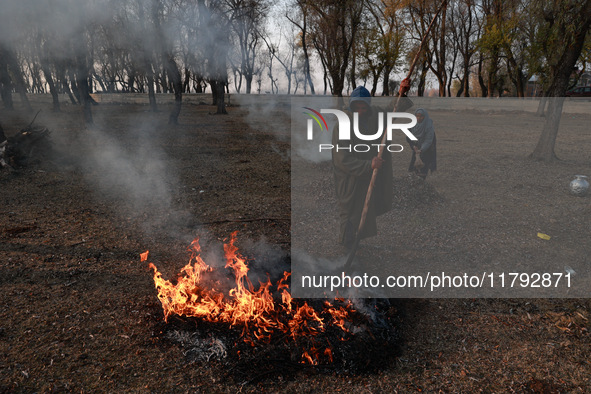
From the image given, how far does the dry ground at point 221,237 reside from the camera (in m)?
3.17

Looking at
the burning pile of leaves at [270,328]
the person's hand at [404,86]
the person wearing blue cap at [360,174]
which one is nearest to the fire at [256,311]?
the burning pile of leaves at [270,328]

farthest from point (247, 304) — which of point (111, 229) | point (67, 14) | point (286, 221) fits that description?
point (67, 14)

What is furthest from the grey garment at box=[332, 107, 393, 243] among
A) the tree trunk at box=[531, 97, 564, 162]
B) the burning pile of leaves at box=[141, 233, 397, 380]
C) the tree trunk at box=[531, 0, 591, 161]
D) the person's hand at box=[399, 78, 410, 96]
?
the tree trunk at box=[531, 97, 564, 162]

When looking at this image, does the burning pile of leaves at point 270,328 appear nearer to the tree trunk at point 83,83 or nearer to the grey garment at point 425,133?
the grey garment at point 425,133

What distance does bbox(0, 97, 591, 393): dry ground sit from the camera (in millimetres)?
3166

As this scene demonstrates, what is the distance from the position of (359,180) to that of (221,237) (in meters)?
2.62

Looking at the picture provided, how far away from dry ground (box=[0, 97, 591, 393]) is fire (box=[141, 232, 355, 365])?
0.80ft

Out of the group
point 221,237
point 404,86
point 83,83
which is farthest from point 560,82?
point 83,83

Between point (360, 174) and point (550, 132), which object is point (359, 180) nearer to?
point (360, 174)

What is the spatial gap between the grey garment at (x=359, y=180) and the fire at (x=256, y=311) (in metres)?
1.38

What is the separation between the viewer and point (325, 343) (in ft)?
11.2

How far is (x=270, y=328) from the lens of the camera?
3553 millimetres

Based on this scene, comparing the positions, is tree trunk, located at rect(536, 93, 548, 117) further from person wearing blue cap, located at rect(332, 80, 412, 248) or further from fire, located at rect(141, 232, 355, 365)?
fire, located at rect(141, 232, 355, 365)

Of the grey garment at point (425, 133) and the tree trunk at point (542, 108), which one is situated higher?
the tree trunk at point (542, 108)
